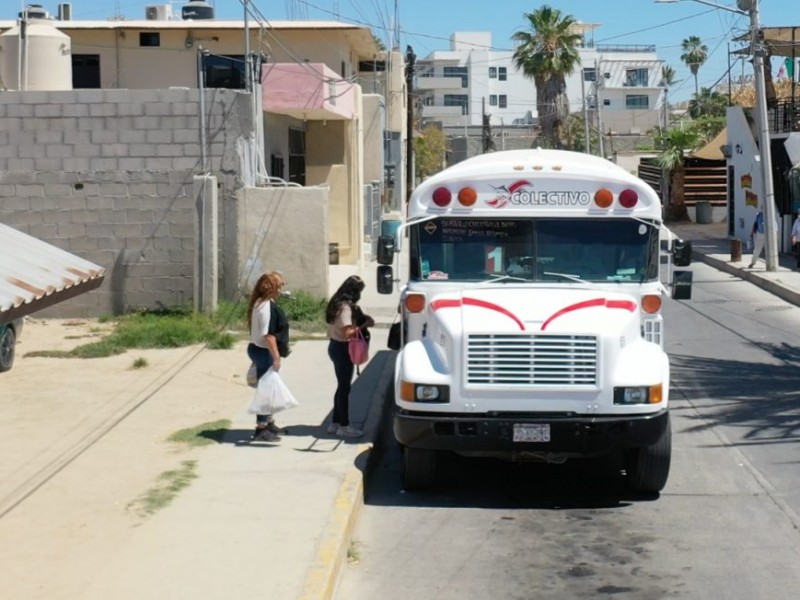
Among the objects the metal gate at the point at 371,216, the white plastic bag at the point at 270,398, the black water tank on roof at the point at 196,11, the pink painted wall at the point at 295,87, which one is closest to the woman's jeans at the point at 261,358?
the white plastic bag at the point at 270,398

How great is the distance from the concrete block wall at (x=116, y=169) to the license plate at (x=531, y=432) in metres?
11.1

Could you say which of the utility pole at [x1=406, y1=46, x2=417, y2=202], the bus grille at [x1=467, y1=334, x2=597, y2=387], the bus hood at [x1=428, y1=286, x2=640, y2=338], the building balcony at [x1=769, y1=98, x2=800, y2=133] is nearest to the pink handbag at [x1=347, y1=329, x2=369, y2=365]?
the bus hood at [x1=428, y1=286, x2=640, y2=338]

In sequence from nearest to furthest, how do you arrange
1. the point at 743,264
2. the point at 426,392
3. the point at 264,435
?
the point at 426,392, the point at 264,435, the point at 743,264

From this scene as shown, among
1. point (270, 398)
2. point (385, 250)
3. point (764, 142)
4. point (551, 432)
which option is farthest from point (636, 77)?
point (551, 432)

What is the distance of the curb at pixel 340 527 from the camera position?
283 inches

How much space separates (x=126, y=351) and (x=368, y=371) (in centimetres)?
358

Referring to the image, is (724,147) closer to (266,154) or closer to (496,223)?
(266,154)

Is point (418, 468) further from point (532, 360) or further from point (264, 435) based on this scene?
point (264, 435)

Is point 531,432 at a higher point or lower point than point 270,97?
lower

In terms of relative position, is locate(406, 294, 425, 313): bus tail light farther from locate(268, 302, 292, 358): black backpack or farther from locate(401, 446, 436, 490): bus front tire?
locate(268, 302, 292, 358): black backpack

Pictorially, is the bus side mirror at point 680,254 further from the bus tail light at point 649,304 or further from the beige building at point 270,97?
the beige building at point 270,97

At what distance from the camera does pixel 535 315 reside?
9.62 metres

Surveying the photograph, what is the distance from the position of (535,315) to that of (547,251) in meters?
0.99

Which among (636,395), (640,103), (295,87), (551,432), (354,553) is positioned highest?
(640,103)
